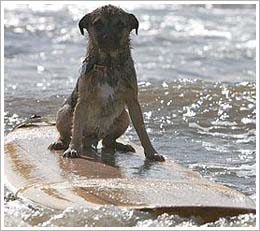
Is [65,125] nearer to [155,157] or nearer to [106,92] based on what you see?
[106,92]

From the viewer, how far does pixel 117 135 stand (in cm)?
752

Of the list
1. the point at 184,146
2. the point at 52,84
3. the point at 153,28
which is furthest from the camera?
the point at 153,28

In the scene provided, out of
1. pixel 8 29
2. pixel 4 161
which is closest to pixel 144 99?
pixel 4 161

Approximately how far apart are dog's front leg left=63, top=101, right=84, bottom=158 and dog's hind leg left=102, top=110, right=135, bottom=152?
1.40 feet

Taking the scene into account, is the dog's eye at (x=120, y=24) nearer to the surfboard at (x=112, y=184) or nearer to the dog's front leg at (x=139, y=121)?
the dog's front leg at (x=139, y=121)

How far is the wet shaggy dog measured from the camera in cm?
689

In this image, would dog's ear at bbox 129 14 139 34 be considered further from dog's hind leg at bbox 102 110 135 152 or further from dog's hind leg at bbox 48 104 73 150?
dog's hind leg at bbox 48 104 73 150

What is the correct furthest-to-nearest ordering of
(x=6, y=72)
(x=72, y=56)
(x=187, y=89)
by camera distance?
(x=72, y=56) → (x=6, y=72) → (x=187, y=89)

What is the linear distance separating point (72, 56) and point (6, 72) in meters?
3.11

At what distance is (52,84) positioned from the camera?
13.6 meters

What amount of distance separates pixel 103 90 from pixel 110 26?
1.95 feet

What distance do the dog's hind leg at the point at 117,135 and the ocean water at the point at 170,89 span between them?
78 cm

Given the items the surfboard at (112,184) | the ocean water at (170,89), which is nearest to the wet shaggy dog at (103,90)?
the surfboard at (112,184)

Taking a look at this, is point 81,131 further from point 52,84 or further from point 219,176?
point 52,84
